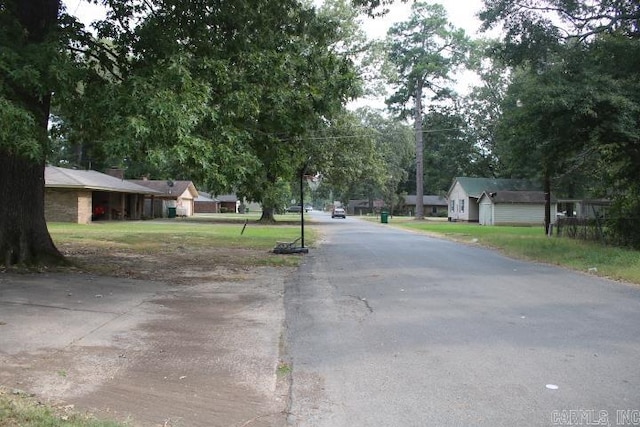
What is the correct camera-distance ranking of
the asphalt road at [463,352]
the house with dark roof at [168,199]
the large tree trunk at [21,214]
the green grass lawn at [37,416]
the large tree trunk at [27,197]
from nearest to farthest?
the green grass lawn at [37,416]
the asphalt road at [463,352]
the large tree trunk at [27,197]
the large tree trunk at [21,214]
the house with dark roof at [168,199]

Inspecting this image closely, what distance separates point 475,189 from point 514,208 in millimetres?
6161

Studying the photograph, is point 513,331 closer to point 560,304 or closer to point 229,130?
point 560,304

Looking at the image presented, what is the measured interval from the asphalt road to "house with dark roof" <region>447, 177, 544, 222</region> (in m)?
44.8

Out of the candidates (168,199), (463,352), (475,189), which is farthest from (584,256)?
(168,199)

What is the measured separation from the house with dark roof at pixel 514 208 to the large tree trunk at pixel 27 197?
43503mm

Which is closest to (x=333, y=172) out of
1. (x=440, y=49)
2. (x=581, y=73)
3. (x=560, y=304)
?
(x=440, y=49)

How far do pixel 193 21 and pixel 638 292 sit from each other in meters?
10.6

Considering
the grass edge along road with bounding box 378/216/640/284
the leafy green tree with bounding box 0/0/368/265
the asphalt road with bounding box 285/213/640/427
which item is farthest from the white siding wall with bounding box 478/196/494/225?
the leafy green tree with bounding box 0/0/368/265

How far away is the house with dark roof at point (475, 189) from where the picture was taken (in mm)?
55188

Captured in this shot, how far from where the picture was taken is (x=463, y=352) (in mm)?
6379

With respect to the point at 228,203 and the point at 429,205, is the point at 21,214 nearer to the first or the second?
the point at 228,203

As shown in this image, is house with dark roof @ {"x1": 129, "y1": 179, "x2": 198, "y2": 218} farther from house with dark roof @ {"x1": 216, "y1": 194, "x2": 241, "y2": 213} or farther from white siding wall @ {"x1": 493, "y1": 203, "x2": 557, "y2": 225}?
white siding wall @ {"x1": 493, "y1": 203, "x2": 557, "y2": 225}

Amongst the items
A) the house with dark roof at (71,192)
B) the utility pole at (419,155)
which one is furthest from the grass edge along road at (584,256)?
the utility pole at (419,155)

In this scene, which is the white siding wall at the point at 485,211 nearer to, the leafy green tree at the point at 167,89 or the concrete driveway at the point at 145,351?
the leafy green tree at the point at 167,89
